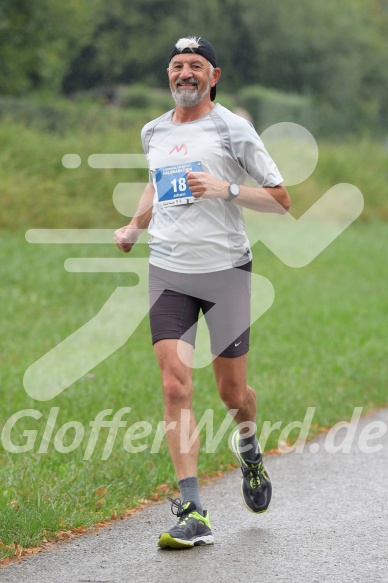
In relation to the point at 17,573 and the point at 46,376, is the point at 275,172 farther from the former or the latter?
the point at 46,376

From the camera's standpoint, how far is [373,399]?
10.4 m

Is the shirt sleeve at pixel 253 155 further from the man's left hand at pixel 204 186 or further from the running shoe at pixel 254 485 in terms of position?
the running shoe at pixel 254 485

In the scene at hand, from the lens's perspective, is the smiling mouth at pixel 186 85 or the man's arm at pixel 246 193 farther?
the smiling mouth at pixel 186 85

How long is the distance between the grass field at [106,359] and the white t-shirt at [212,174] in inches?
55.9

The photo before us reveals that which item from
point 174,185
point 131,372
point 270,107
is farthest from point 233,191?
point 270,107

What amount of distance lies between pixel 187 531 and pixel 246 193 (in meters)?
1.59

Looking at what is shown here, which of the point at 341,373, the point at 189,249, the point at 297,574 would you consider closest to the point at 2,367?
the point at 341,373

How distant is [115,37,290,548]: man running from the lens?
5.61 metres

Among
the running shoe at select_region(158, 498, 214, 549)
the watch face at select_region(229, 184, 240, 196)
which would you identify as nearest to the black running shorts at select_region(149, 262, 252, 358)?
the watch face at select_region(229, 184, 240, 196)

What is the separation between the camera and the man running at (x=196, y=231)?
561 centimetres

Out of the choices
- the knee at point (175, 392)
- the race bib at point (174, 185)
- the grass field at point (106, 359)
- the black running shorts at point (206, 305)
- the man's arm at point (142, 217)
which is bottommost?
the grass field at point (106, 359)

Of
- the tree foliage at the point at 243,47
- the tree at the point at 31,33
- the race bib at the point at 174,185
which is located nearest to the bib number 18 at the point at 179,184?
the race bib at the point at 174,185

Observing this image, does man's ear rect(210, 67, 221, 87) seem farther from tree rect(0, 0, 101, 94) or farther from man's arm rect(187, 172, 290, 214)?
tree rect(0, 0, 101, 94)

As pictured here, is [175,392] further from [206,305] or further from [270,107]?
[270,107]
